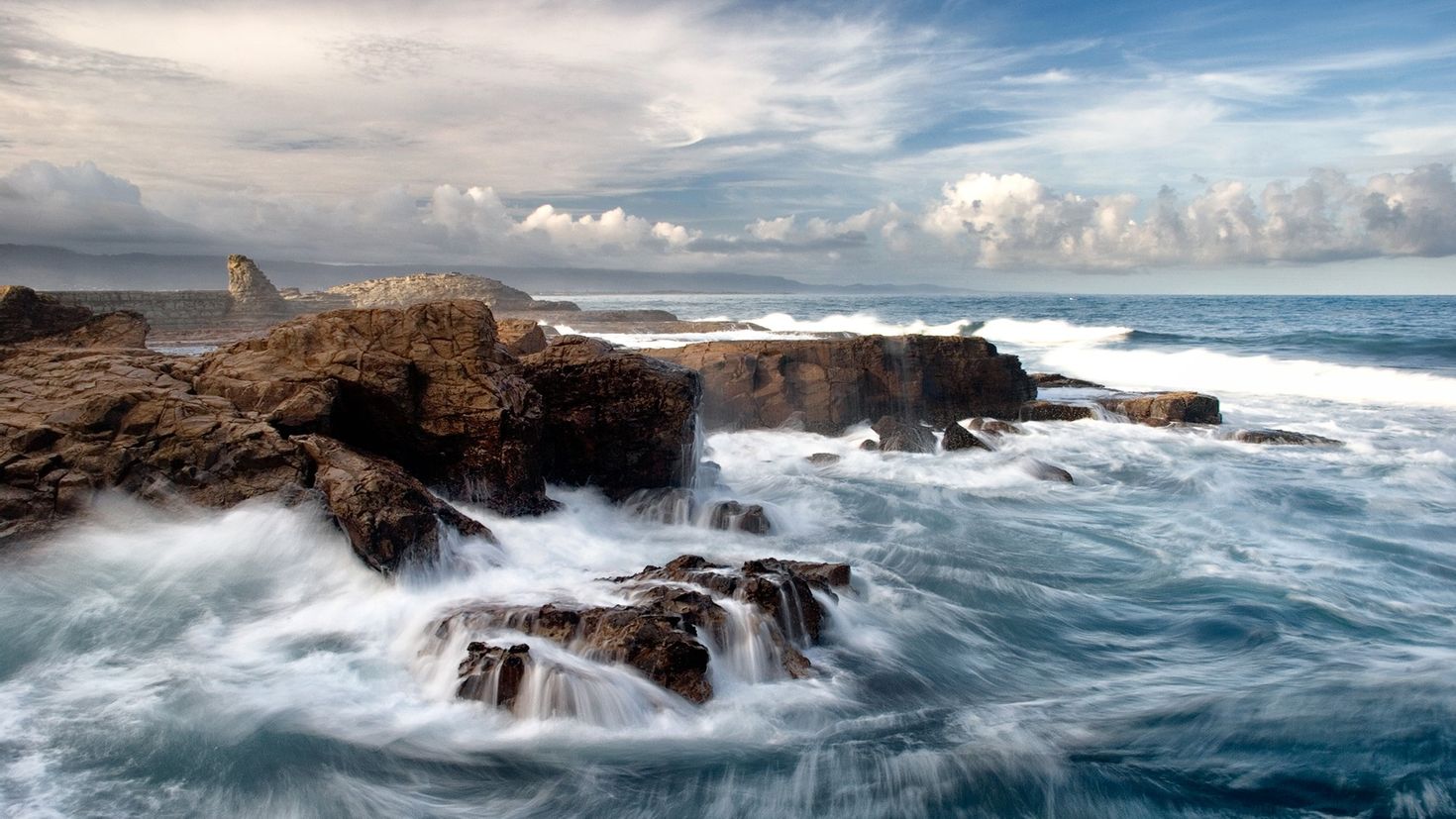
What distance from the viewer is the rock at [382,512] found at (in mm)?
7594

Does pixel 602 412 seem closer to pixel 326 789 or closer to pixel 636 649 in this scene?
pixel 636 649

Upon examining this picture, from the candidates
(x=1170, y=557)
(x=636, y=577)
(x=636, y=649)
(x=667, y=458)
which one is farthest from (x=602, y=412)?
(x=1170, y=557)

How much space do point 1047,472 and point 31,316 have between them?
15821 mm

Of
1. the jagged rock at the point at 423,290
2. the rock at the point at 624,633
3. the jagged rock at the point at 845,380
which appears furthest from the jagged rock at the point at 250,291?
the rock at the point at 624,633

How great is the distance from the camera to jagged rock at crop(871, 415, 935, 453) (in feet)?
52.3

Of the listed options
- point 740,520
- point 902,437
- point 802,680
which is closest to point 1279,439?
point 902,437

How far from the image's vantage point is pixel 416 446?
31.9 feet

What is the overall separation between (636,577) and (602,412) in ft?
12.0

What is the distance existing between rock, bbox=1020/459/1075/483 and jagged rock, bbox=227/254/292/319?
3779 centimetres

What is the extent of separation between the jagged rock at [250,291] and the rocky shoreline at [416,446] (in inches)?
1193

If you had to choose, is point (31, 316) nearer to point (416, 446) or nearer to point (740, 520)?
point (416, 446)

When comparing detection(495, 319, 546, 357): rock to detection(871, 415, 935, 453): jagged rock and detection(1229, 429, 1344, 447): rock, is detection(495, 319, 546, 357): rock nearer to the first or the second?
detection(871, 415, 935, 453): jagged rock

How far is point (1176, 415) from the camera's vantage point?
18.5m

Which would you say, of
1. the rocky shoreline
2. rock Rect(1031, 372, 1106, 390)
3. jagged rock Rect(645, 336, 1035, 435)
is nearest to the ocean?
the rocky shoreline
